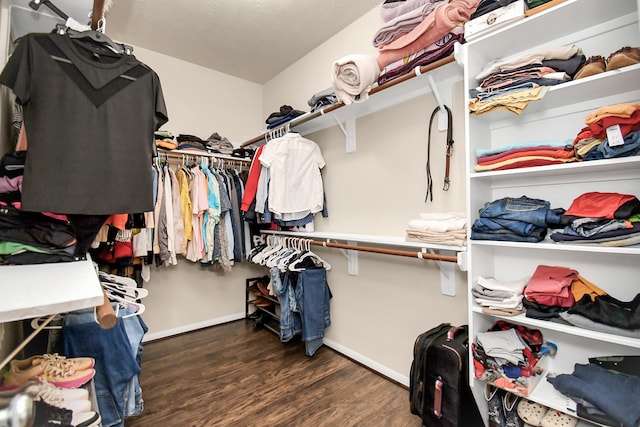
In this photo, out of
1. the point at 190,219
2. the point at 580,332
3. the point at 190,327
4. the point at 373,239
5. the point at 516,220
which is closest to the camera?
the point at 580,332

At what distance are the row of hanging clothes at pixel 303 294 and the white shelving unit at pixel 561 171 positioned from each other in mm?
1278

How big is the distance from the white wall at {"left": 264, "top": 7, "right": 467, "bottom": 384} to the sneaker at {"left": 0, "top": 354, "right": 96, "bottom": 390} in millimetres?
1712

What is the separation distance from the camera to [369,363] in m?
2.24

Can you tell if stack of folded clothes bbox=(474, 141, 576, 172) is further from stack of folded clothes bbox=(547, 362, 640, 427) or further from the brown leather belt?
stack of folded clothes bbox=(547, 362, 640, 427)

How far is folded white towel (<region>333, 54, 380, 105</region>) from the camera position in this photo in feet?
5.86

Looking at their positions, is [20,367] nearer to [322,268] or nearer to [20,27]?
[20,27]

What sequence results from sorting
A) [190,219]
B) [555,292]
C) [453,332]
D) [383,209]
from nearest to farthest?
1. [555,292]
2. [453,332]
3. [383,209]
4. [190,219]

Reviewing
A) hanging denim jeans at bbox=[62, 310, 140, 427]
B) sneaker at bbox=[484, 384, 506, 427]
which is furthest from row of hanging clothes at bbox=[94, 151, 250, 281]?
sneaker at bbox=[484, 384, 506, 427]

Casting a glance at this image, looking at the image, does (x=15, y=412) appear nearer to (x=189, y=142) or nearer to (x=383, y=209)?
(x=383, y=209)

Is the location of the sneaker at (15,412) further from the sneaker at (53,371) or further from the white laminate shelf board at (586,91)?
the white laminate shelf board at (586,91)

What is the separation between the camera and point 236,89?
11.2 feet

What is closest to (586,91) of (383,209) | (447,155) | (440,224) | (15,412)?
(447,155)

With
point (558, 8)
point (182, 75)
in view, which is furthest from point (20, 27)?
point (558, 8)

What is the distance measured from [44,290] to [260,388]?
62.6 inches
